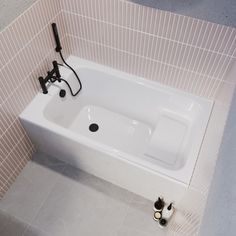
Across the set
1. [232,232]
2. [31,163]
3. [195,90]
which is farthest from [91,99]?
[232,232]

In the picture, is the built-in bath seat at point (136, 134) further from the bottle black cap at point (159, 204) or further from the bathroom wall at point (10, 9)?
the bathroom wall at point (10, 9)

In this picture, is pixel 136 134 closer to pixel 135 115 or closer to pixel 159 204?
pixel 135 115

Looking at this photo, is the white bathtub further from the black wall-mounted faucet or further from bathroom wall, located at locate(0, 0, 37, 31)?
bathroom wall, located at locate(0, 0, 37, 31)

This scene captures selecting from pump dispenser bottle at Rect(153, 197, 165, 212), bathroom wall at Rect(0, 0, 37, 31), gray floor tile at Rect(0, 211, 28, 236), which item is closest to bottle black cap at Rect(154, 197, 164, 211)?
pump dispenser bottle at Rect(153, 197, 165, 212)

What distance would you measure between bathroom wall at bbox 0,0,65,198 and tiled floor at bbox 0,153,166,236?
0.48ft

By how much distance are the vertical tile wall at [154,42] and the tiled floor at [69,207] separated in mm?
883

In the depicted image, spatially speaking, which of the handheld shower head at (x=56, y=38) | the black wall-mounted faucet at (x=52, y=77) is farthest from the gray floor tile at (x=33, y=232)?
the handheld shower head at (x=56, y=38)

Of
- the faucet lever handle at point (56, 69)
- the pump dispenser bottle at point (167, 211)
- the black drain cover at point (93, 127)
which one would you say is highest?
the faucet lever handle at point (56, 69)

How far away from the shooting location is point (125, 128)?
6.73 ft

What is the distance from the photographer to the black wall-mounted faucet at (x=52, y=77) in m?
1.72

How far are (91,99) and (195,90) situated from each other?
846 millimetres

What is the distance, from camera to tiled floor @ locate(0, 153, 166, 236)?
67.2 inches

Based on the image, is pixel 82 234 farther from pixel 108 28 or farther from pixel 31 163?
pixel 108 28

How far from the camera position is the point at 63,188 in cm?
187
